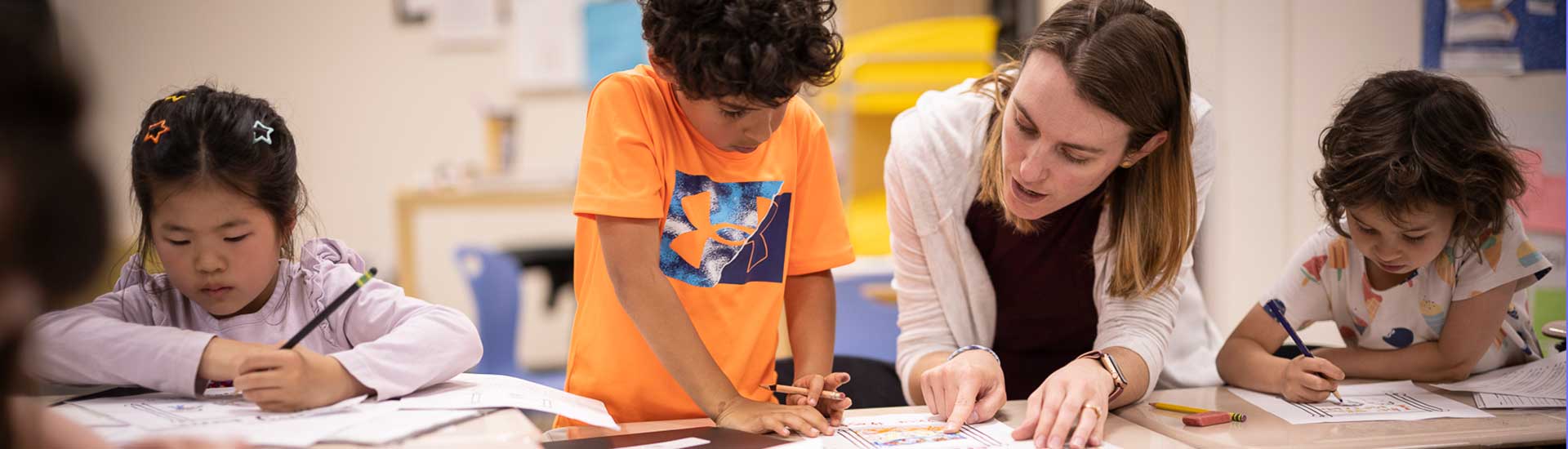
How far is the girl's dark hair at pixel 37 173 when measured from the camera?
1.59ft

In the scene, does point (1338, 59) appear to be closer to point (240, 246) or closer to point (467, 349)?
point (467, 349)

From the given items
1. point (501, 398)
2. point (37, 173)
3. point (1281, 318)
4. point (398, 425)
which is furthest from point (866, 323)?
point (37, 173)

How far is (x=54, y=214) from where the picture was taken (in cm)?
51

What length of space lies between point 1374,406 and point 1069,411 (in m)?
0.39

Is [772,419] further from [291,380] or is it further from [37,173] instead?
[37,173]

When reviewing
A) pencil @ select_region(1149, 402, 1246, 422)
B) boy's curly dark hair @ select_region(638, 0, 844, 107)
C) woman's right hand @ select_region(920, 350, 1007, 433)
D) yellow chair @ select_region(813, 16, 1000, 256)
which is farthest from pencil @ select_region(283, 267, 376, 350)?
yellow chair @ select_region(813, 16, 1000, 256)

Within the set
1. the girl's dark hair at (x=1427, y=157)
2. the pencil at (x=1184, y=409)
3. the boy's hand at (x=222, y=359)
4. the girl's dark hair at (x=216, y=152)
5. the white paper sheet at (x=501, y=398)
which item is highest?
the girl's dark hair at (x=216, y=152)

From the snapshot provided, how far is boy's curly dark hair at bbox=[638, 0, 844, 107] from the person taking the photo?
3.05 ft

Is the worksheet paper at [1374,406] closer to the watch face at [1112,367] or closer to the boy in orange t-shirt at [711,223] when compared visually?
the watch face at [1112,367]

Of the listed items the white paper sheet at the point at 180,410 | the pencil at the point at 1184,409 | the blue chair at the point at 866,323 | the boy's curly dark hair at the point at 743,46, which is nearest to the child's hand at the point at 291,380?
the white paper sheet at the point at 180,410

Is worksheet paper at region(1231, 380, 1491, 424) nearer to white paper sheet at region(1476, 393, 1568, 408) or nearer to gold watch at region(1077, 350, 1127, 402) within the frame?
white paper sheet at region(1476, 393, 1568, 408)

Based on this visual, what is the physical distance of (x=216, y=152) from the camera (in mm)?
895

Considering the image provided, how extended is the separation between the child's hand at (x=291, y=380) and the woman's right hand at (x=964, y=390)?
0.56m

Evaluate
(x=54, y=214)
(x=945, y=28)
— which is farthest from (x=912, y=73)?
(x=54, y=214)
